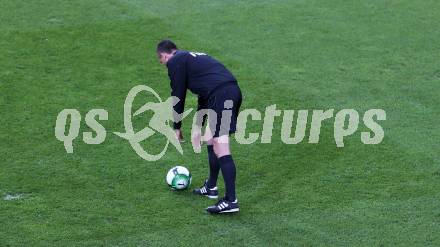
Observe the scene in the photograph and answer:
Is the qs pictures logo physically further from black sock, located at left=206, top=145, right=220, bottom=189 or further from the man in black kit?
the man in black kit

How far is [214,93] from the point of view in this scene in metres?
9.02

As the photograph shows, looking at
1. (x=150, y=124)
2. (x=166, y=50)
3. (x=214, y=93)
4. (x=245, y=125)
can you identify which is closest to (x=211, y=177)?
(x=214, y=93)

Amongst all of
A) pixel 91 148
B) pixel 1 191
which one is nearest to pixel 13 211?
pixel 1 191

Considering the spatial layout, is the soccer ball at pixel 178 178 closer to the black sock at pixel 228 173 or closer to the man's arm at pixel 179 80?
the black sock at pixel 228 173

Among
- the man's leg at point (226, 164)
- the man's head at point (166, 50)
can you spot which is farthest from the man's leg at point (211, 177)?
the man's head at point (166, 50)

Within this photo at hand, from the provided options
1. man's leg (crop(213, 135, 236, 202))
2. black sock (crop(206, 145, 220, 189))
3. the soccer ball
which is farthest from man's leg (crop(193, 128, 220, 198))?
man's leg (crop(213, 135, 236, 202))

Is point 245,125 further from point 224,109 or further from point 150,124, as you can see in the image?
point 224,109

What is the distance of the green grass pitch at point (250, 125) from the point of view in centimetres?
879

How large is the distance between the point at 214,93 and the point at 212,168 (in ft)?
2.89

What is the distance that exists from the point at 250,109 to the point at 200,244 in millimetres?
3474

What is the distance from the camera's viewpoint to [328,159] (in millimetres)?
10242

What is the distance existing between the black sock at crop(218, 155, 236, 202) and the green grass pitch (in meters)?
0.24

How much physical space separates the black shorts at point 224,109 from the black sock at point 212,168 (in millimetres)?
351

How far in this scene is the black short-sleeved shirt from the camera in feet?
A: 29.4
